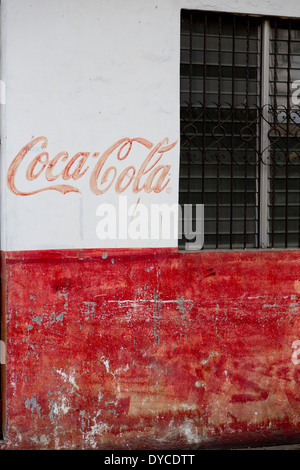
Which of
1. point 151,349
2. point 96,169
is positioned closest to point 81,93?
point 96,169

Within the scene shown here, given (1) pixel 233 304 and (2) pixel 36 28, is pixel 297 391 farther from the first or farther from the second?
(2) pixel 36 28

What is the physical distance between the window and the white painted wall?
20cm

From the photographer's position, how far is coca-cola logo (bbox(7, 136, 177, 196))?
4.91m

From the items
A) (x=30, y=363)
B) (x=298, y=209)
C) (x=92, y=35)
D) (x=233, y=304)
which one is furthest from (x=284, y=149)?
(x=30, y=363)

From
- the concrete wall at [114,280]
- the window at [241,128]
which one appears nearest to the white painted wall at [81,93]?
the concrete wall at [114,280]

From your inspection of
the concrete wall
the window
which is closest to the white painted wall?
the concrete wall

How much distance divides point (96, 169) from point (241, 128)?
1.32 meters

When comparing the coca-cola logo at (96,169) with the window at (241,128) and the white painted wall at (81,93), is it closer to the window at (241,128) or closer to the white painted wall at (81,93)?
Result: the white painted wall at (81,93)

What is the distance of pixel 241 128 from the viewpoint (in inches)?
216

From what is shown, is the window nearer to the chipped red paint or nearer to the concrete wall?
the concrete wall

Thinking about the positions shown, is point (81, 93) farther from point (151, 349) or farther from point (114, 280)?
point (151, 349)

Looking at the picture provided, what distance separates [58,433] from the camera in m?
5.04

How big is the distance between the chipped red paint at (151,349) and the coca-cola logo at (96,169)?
521mm

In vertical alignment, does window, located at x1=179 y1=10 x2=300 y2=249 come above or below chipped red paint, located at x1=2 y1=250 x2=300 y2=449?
above
